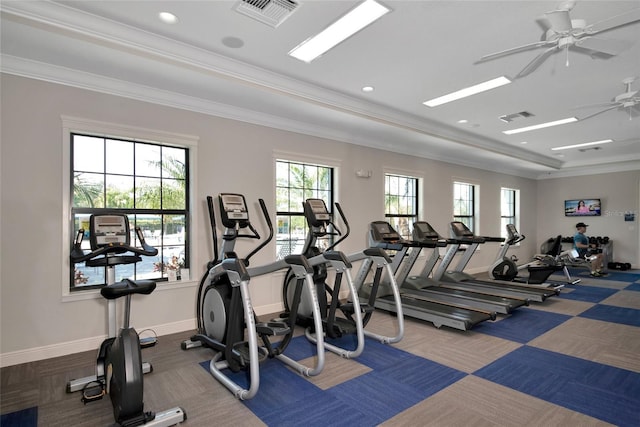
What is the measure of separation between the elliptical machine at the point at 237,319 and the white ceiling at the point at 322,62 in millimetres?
1421

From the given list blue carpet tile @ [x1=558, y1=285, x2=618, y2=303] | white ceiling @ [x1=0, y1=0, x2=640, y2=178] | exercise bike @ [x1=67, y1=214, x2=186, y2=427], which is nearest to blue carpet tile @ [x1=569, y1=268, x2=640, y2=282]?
blue carpet tile @ [x1=558, y1=285, x2=618, y2=303]

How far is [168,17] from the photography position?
2.84 m

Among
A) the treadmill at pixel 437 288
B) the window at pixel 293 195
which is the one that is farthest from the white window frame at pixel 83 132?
the treadmill at pixel 437 288

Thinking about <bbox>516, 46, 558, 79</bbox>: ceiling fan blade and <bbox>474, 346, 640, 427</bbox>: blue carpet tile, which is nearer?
<bbox>474, 346, 640, 427</bbox>: blue carpet tile

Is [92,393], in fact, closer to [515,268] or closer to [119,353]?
[119,353]

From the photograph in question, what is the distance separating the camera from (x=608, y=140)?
23.6 feet

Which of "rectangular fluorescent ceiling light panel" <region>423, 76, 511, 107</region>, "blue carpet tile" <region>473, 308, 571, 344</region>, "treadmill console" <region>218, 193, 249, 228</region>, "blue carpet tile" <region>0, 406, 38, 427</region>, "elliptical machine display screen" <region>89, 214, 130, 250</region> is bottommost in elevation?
"blue carpet tile" <region>0, 406, 38, 427</region>

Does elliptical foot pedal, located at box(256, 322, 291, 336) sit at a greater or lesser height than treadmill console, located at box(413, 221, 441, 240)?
lesser

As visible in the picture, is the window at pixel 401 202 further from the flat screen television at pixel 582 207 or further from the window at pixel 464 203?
the flat screen television at pixel 582 207

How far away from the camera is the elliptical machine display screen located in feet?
8.84

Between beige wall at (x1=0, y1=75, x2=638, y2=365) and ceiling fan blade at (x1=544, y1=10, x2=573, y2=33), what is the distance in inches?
135

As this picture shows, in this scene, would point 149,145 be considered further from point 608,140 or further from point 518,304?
point 608,140

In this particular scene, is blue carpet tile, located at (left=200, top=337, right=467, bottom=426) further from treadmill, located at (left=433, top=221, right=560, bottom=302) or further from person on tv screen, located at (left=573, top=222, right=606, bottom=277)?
person on tv screen, located at (left=573, top=222, right=606, bottom=277)

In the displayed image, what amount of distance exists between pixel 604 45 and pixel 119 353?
436 centimetres
